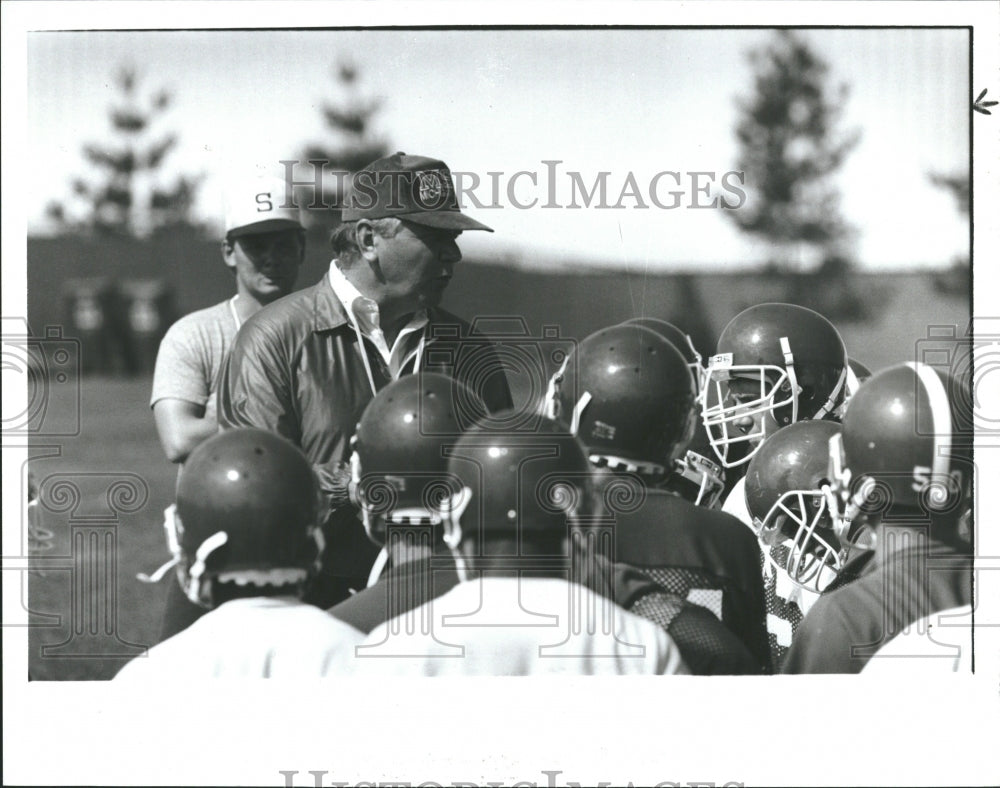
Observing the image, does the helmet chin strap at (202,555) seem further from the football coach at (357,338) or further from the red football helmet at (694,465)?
the red football helmet at (694,465)

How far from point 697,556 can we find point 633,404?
21.9 inches

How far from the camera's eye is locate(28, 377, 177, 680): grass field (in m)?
5.52

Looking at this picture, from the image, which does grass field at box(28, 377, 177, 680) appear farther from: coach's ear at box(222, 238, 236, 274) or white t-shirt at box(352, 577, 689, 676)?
white t-shirt at box(352, 577, 689, 676)

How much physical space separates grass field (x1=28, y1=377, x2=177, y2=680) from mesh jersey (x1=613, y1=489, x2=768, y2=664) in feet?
6.44

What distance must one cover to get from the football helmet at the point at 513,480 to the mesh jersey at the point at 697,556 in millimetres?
284

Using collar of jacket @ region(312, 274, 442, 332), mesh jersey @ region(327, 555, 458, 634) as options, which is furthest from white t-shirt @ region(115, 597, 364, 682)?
collar of jacket @ region(312, 274, 442, 332)

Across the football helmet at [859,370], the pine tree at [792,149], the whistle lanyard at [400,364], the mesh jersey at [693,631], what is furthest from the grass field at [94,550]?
the football helmet at [859,370]

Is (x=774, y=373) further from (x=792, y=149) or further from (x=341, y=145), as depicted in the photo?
(x=341, y=145)

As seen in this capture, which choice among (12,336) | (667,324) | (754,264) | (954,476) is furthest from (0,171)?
(954,476)

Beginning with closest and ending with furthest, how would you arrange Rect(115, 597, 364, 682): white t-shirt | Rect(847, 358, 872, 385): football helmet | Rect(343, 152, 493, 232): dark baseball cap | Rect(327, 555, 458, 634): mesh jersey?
Rect(115, 597, 364, 682): white t-shirt < Rect(327, 555, 458, 634): mesh jersey < Rect(343, 152, 493, 232): dark baseball cap < Rect(847, 358, 872, 385): football helmet

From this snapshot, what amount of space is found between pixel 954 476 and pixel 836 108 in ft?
5.66

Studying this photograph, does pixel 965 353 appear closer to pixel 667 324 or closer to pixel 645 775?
pixel 667 324

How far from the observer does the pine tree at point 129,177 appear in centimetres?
562

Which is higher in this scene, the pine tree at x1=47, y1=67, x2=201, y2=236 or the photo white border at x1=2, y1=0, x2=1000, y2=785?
the pine tree at x1=47, y1=67, x2=201, y2=236
